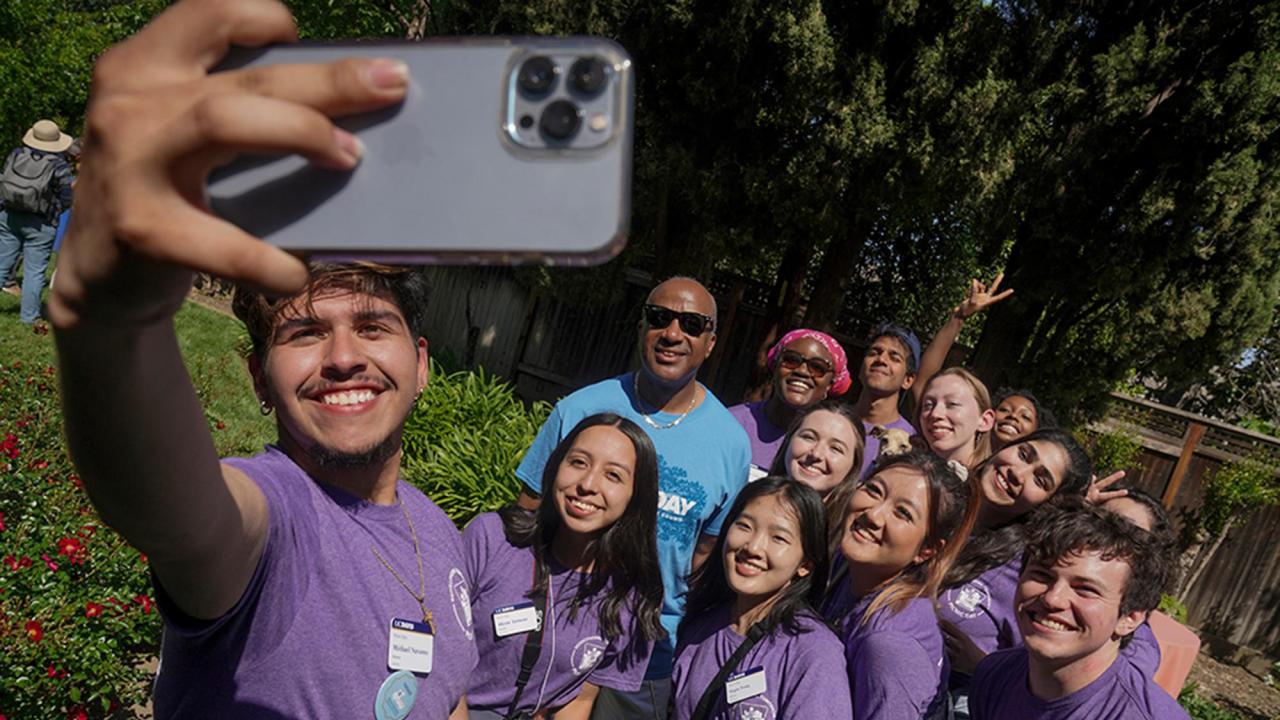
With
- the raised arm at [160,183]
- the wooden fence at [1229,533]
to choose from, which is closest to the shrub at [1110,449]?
the wooden fence at [1229,533]

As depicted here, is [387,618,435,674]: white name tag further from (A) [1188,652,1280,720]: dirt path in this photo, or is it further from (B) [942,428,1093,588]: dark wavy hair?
(A) [1188,652,1280,720]: dirt path

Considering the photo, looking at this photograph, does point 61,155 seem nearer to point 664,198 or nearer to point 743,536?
point 664,198

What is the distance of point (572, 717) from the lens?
2.64 metres

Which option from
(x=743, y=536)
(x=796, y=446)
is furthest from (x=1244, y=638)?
(x=743, y=536)

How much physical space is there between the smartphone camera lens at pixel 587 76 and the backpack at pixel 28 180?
843 cm

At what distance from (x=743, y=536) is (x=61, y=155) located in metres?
8.04

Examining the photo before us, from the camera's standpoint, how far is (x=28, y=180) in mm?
7277

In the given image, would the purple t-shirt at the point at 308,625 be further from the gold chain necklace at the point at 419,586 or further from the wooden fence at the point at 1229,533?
the wooden fence at the point at 1229,533

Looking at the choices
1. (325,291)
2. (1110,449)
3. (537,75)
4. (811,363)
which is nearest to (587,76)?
(537,75)

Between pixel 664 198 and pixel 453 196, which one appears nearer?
pixel 453 196

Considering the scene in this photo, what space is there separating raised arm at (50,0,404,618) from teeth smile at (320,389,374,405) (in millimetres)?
592

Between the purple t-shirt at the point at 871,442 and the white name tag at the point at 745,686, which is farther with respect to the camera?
the purple t-shirt at the point at 871,442

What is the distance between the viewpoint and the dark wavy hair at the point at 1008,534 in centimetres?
309

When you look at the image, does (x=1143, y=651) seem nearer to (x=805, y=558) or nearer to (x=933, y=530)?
(x=933, y=530)
